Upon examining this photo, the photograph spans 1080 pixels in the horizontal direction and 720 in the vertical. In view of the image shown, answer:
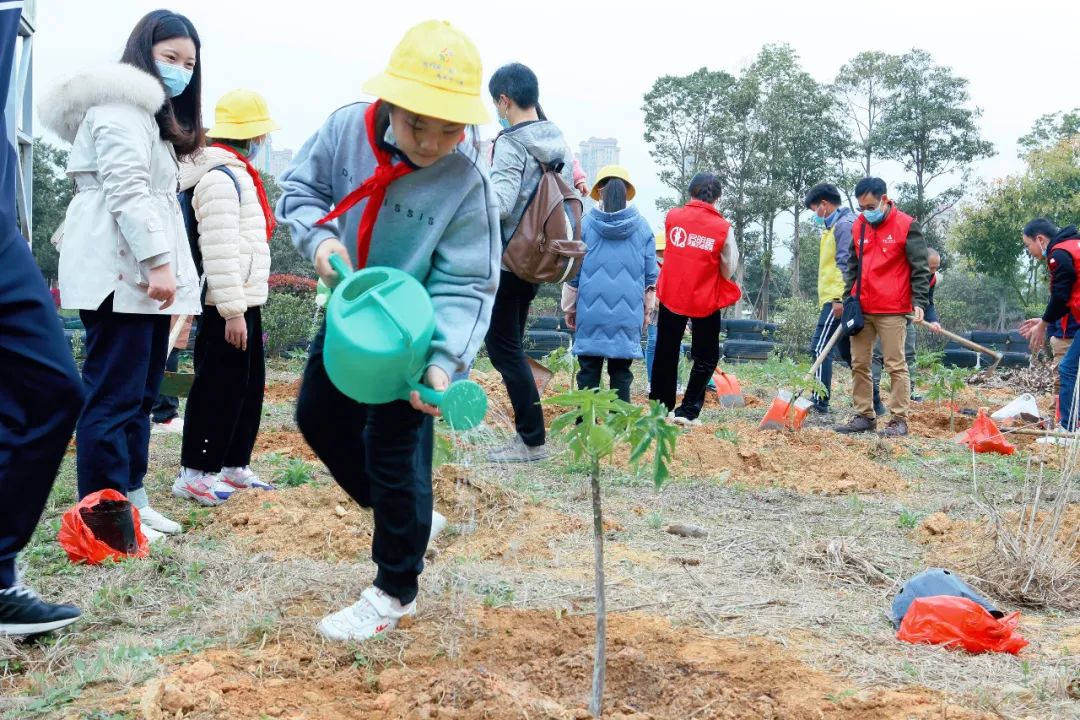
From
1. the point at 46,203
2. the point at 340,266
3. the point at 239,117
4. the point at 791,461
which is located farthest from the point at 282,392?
the point at 46,203

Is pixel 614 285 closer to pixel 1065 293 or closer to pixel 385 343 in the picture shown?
pixel 1065 293

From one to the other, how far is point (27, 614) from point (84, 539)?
716 millimetres

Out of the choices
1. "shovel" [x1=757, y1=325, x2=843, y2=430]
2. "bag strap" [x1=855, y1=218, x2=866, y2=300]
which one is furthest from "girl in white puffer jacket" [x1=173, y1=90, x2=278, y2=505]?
"bag strap" [x1=855, y1=218, x2=866, y2=300]

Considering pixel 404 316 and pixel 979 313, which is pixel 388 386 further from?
pixel 979 313

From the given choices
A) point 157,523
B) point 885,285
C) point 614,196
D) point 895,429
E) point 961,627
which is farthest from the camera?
point 895,429

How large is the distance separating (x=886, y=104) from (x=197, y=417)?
3207cm

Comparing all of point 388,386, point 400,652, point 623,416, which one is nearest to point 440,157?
point 388,386

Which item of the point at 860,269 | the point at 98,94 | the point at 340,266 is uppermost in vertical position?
the point at 98,94

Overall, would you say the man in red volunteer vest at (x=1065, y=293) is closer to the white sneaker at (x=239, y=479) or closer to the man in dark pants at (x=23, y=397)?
the white sneaker at (x=239, y=479)

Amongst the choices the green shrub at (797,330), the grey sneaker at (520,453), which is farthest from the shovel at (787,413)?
the green shrub at (797,330)

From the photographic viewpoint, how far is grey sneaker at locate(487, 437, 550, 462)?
519 cm

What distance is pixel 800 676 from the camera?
2.39m

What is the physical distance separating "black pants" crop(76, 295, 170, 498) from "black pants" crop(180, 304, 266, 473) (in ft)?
2.38

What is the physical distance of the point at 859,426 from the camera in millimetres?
7113
